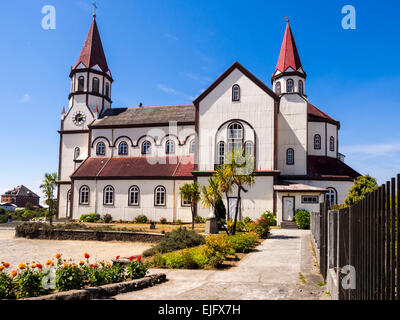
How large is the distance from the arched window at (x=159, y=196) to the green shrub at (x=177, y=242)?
16937 mm

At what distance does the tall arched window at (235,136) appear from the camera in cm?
3123

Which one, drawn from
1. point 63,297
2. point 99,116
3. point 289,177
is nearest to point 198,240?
point 63,297

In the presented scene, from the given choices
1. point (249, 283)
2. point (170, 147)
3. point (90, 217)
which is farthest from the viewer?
point (170, 147)

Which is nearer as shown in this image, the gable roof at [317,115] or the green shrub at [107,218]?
the green shrub at [107,218]

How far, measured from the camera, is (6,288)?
658 cm

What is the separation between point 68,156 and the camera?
1625 inches

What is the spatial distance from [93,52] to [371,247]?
4340 cm

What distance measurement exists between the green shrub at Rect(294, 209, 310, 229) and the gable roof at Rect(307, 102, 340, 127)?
472 inches

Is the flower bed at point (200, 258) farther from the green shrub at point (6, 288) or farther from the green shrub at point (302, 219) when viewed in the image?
the green shrub at point (302, 219)

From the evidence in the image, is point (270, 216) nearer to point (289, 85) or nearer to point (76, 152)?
point (289, 85)

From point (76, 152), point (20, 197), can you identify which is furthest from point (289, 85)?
point (20, 197)

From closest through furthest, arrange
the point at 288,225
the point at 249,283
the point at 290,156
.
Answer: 1. the point at 249,283
2. the point at 288,225
3. the point at 290,156

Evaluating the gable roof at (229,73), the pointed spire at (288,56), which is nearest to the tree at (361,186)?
the gable roof at (229,73)
